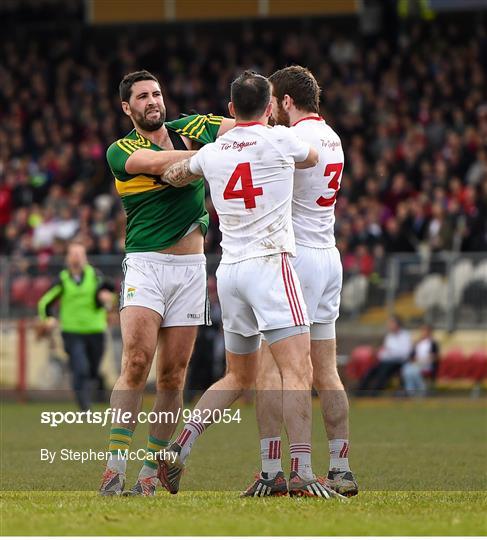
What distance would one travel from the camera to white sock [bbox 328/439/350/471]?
356 inches

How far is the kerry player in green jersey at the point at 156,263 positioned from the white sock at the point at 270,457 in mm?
740

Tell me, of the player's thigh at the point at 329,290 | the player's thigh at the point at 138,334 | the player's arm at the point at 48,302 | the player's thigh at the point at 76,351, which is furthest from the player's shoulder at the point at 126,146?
the player's thigh at the point at 76,351

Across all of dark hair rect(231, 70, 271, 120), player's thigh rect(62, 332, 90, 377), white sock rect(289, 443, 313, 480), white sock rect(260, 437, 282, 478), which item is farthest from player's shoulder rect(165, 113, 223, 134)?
player's thigh rect(62, 332, 90, 377)

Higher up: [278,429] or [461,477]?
[278,429]

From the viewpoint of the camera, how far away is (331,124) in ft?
97.3

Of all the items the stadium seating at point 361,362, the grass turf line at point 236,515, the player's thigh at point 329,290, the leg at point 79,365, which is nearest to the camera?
the grass turf line at point 236,515

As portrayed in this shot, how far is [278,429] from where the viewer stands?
8922mm

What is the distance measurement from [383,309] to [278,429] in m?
14.7

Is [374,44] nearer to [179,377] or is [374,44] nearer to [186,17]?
[186,17]

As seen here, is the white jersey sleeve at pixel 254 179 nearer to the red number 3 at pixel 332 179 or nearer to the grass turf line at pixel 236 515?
the red number 3 at pixel 332 179

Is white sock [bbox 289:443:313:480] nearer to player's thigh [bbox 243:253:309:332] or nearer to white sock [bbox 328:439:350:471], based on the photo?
white sock [bbox 328:439:350:471]

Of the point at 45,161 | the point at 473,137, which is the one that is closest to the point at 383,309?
the point at 473,137

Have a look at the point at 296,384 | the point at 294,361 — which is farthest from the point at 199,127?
the point at 296,384

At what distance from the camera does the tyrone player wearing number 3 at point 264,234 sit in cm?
849
